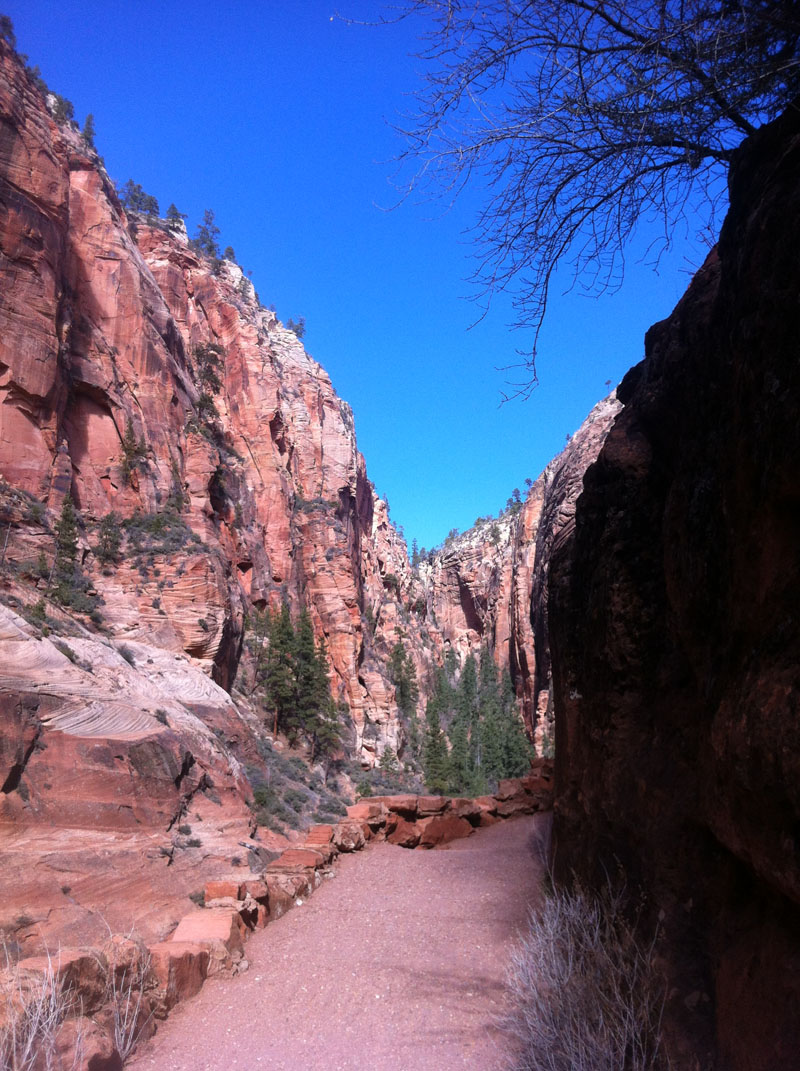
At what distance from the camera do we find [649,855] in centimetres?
346

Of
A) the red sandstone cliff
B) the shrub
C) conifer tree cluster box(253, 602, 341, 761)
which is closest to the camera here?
the shrub

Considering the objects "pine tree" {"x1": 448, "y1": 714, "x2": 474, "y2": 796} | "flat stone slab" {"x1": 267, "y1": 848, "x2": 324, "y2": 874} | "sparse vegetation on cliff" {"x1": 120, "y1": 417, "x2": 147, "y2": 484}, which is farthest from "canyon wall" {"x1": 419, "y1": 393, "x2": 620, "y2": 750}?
"sparse vegetation on cliff" {"x1": 120, "y1": 417, "x2": 147, "y2": 484}

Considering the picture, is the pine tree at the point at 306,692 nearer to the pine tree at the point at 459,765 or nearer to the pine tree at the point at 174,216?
the pine tree at the point at 459,765

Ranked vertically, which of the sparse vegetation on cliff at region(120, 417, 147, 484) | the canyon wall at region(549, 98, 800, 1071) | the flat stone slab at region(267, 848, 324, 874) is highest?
the sparse vegetation on cliff at region(120, 417, 147, 484)

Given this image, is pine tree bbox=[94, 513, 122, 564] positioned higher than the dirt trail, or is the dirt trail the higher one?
pine tree bbox=[94, 513, 122, 564]

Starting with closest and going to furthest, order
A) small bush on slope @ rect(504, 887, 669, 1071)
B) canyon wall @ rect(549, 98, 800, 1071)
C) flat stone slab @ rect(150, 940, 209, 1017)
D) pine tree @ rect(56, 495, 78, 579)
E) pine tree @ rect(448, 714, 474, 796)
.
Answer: canyon wall @ rect(549, 98, 800, 1071)
small bush on slope @ rect(504, 887, 669, 1071)
flat stone slab @ rect(150, 940, 209, 1017)
pine tree @ rect(56, 495, 78, 579)
pine tree @ rect(448, 714, 474, 796)

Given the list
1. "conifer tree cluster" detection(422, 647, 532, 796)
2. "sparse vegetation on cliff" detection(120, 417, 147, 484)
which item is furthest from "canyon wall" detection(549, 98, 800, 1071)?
"conifer tree cluster" detection(422, 647, 532, 796)

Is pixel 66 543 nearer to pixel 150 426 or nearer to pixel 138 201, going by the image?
pixel 150 426

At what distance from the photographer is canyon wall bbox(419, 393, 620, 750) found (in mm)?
16656

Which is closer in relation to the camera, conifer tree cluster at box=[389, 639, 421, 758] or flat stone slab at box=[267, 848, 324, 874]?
flat stone slab at box=[267, 848, 324, 874]

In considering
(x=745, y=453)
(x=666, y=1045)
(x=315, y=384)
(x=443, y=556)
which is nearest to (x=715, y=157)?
(x=745, y=453)

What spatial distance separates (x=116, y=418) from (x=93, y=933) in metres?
23.4

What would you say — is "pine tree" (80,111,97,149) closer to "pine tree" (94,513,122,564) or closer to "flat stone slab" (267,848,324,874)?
"pine tree" (94,513,122,564)

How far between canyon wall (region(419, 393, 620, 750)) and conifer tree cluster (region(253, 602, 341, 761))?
11.7m
